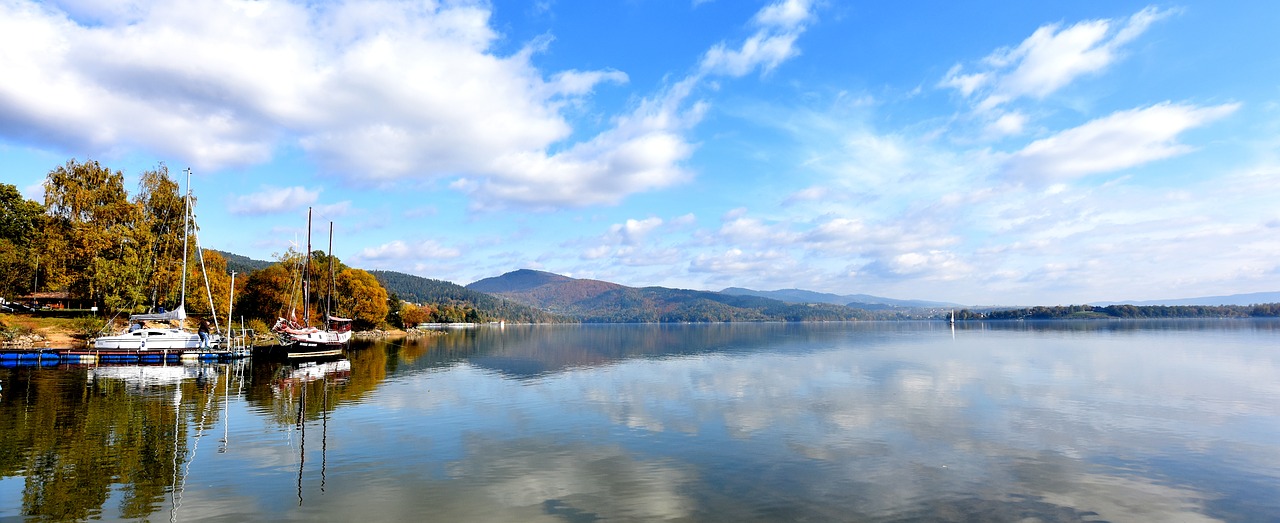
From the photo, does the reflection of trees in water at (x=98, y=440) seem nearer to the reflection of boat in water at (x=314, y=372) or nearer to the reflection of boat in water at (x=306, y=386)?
the reflection of boat in water at (x=306, y=386)

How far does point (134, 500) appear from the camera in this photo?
14930mm

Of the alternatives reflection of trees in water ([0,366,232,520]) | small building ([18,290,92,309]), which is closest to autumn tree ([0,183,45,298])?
small building ([18,290,92,309])

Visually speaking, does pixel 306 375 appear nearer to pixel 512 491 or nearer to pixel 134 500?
pixel 134 500

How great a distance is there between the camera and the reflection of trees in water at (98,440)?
15.1 m

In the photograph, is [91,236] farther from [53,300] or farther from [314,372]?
[314,372]

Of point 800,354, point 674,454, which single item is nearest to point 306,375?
point 674,454

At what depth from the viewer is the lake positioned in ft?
49.0

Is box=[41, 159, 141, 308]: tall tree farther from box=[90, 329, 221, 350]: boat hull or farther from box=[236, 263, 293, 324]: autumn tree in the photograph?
box=[236, 263, 293, 324]: autumn tree

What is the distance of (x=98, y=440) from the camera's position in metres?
21.0

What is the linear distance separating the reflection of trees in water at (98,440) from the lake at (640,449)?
96 millimetres

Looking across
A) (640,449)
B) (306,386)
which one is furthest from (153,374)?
(640,449)

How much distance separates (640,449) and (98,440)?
1895 centimetres

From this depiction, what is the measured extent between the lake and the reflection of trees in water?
0.10 meters

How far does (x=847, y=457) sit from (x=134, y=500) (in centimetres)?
2004
